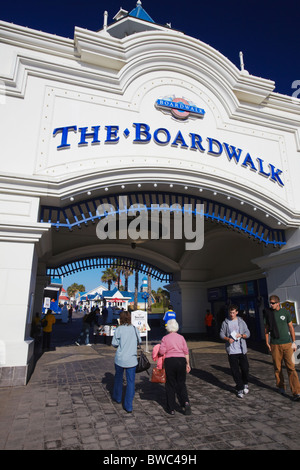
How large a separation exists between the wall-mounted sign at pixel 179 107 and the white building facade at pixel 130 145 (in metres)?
0.03

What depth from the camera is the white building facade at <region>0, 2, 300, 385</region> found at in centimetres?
619

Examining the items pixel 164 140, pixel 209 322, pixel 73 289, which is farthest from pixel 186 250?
pixel 73 289

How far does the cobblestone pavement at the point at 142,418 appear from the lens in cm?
315

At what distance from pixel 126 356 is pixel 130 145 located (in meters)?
5.38

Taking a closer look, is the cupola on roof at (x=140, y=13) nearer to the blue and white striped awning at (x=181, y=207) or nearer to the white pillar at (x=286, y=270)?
the blue and white striped awning at (x=181, y=207)

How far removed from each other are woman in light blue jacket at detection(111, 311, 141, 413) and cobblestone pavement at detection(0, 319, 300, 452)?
20 cm

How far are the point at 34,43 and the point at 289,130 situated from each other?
27.6 feet

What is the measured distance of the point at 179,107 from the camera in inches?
322

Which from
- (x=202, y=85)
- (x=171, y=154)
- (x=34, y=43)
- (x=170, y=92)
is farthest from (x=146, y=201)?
(x=34, y=43)

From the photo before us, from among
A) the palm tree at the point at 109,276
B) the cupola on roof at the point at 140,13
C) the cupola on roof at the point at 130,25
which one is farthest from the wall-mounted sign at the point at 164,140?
the palm tree at the point at 109,276

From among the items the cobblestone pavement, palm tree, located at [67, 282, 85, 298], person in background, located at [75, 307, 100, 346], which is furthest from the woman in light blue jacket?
palm tree, located at [67, 282, 85, 298]

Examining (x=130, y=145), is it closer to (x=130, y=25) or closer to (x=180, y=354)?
(x=180, y=354)

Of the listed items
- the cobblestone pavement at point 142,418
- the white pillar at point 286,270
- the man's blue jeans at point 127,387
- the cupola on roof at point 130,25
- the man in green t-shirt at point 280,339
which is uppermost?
the cupola on roof at point 130,25

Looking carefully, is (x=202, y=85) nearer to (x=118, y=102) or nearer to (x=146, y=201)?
(x=118, y=102)
